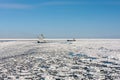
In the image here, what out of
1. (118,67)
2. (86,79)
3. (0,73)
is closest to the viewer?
(86,79)

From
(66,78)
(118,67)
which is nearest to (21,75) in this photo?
(66,78)

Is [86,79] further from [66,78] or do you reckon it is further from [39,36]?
[39,36]

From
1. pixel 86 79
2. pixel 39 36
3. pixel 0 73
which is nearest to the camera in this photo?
pixel 86 79

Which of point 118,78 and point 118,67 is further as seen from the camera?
point 118,67

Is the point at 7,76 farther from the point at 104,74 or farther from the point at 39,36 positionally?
the point at 39,36

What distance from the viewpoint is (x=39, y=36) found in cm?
6825

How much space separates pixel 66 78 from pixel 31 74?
2114 mm

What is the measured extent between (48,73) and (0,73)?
8.74ft

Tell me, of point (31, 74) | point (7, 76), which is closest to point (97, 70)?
point (31, 74)

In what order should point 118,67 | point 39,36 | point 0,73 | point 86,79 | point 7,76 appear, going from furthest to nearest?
point 39,36 < point 118,67 < point 0,73 < point 7,76 < point 86,79

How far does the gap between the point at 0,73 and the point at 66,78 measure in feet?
12.8

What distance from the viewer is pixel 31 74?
12.5 m

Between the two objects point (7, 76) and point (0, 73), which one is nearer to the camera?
point (7, 76)

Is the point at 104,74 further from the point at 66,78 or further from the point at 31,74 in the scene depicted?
the point at 31,74
